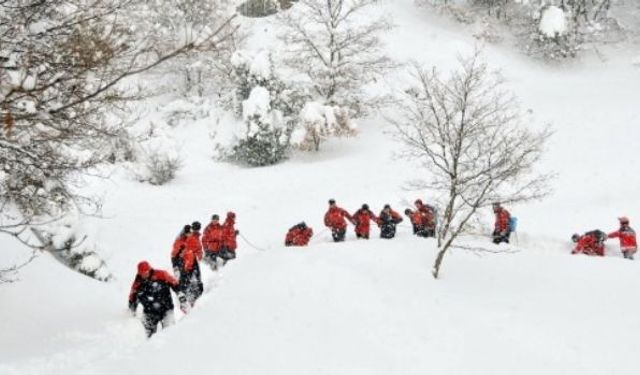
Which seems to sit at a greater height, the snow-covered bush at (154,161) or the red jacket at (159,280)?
the snow-covered bush at (154,161)

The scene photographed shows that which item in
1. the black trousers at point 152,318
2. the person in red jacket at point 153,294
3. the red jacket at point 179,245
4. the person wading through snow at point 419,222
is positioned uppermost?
the person wading through snow at point 419,222

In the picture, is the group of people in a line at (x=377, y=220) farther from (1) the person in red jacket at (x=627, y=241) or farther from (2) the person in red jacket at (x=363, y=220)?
(1) the person in red jacket at (x=627, y=241)

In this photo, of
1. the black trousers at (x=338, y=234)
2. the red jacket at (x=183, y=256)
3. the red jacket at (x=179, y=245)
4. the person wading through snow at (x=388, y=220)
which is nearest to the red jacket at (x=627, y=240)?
the person wading through snow at (x=388, y=220)

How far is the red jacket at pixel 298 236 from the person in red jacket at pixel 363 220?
138cm

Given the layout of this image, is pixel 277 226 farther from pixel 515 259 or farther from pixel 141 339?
pixel 141 339

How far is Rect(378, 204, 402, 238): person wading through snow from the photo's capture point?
16.6 metres

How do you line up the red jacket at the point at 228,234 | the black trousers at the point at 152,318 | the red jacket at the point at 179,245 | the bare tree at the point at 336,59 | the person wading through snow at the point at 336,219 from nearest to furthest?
the black trousers at the point at 152,318 → the red jacket at the point at 179,245 → the red jacket at the point at 228,234 → the person wading through snow at the point at 336,219 → the bare tree at the point at 336,59

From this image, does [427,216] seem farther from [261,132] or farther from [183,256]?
[261,132]

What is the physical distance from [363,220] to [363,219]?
27mm

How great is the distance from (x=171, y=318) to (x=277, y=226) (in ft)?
30.1

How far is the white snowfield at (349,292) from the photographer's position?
8578 mm

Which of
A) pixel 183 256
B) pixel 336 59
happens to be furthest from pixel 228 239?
pixel 336 59

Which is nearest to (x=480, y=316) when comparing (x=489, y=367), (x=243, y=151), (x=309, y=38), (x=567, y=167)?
(x=489, y=367)

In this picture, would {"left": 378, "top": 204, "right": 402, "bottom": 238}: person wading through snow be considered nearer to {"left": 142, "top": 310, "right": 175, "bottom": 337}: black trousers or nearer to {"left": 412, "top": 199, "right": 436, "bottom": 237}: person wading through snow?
{"left": 412, "top": 199, "right": 436, "bottom": 237}: person wading through snow
